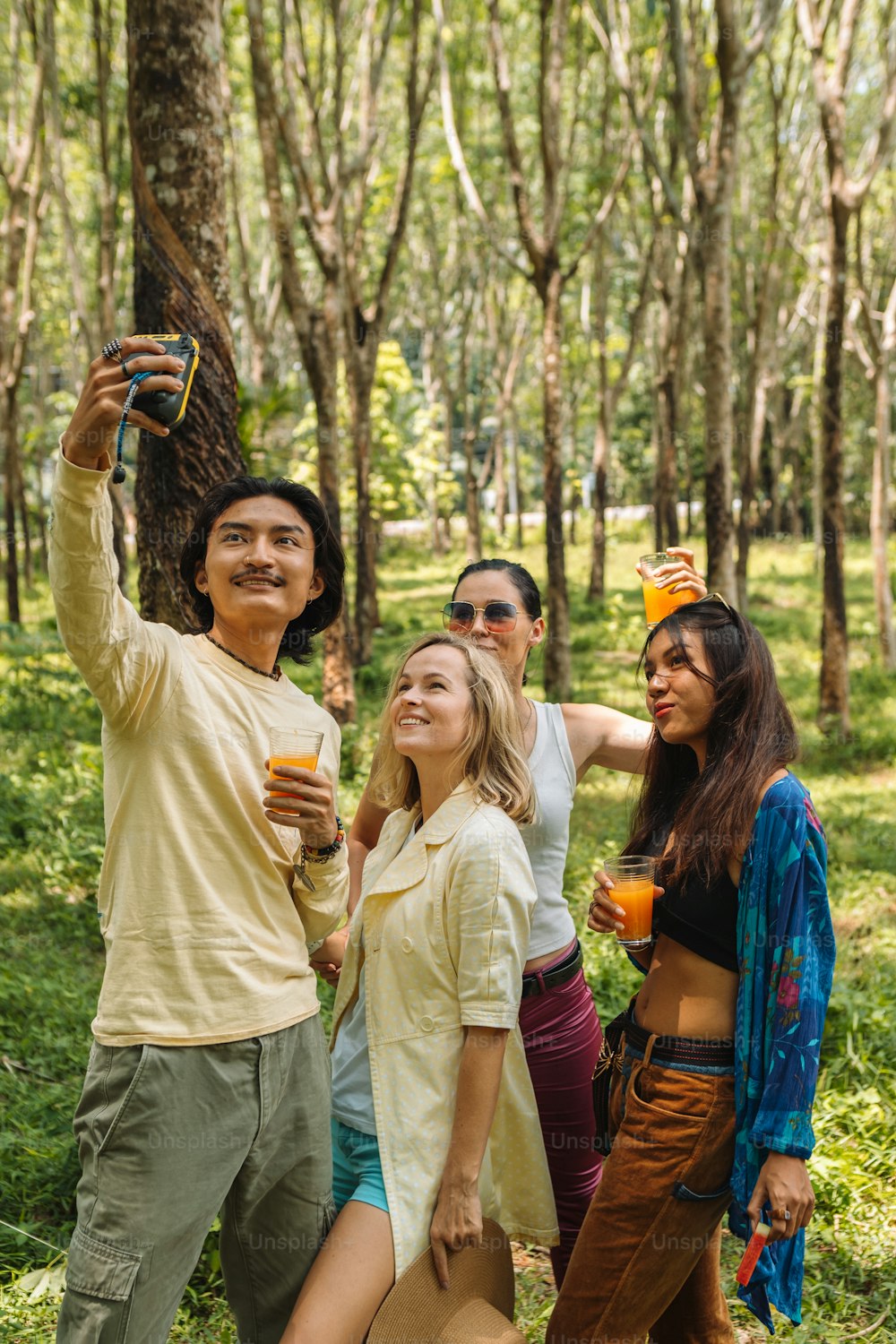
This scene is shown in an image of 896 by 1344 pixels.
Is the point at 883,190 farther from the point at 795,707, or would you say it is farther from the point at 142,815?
the point at 142,815

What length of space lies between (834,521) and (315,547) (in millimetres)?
7523

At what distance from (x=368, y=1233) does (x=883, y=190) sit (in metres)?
20.1

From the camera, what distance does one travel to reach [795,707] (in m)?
10.5

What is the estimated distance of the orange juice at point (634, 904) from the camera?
226 centimetres

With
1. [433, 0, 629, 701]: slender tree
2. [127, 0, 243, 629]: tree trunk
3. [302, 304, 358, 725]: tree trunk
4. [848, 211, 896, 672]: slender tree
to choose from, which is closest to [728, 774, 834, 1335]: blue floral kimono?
[127, 0, 243, 629]: tree trunk

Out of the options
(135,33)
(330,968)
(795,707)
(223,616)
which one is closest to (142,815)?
(223,616)

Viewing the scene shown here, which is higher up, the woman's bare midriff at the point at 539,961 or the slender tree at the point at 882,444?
the slender tree at the point at 882,444

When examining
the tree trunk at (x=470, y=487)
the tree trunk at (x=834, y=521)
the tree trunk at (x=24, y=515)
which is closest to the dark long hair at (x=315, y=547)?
the tree trunk at (x=834, y=521)

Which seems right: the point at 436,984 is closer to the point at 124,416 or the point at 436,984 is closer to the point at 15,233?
the point at 124,416

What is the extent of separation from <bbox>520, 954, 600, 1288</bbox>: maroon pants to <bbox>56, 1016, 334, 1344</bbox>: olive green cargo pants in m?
0.73

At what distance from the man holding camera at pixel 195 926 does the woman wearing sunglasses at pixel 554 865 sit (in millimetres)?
557

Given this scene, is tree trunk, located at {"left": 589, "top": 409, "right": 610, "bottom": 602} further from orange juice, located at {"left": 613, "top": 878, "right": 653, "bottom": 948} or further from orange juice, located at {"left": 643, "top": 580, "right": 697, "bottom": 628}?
orange juice, located at {"left": 613, "top": 878, "right": 653, "bottom": 948}

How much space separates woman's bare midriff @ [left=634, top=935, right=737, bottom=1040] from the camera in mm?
2240

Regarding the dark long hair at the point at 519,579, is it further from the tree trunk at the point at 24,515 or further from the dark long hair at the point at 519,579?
the tree trunk at the point at 24,515
